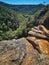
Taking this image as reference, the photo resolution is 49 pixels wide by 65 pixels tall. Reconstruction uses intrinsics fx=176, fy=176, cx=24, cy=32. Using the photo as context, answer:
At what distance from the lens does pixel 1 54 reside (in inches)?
643

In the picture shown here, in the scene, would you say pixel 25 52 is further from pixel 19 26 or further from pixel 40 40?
pixel 19 26

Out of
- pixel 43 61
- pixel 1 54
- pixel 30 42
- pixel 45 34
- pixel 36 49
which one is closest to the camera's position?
pixel 43 61

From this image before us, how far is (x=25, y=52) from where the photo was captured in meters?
16.6

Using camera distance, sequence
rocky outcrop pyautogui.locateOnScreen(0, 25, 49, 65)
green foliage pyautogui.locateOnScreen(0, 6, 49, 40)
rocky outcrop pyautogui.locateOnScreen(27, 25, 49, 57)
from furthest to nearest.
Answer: green foliage pyautogui.locateOnScreen(0, 6, 49, 40) < rocky outcrop pyautogui.locateOnScreen(27, 25, 49, 57) < rocky outcrop pyautogui.locateOnScreen(0, 25, 49, 65)

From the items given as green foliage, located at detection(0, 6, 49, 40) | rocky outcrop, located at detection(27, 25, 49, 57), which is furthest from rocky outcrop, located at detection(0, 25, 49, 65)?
green foliage, located at detection(0, 6, 49, 40)

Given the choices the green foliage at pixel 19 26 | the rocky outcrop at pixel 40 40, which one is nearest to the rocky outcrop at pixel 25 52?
the rocky outcrop at pixel 40 40

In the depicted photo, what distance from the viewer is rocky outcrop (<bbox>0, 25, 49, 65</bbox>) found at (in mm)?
15367

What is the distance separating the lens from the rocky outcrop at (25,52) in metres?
15.4

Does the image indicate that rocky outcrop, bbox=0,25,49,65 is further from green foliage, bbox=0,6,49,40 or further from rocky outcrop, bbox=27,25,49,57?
green foliage, bbox=0,6,49,40

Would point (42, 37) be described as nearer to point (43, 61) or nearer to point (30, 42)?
point (30, 42)

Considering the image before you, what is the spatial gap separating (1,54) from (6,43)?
7.02ft

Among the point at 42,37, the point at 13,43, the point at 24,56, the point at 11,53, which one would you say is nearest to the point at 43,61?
the point at 24,56

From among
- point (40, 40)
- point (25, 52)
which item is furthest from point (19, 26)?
point (25, 52)

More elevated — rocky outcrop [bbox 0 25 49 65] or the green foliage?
rocky outcrop [bbox 0 25 49 65]
